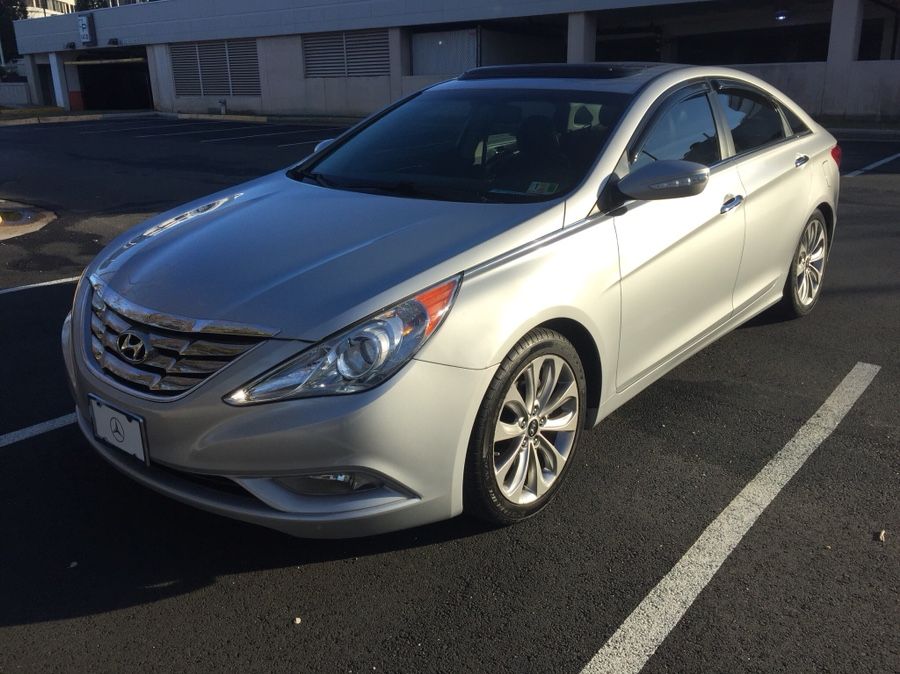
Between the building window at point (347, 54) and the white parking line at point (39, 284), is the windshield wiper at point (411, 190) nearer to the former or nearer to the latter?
the white parking line at point (39, 284)

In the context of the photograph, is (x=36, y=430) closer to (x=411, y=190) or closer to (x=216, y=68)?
(x=411, y=190)

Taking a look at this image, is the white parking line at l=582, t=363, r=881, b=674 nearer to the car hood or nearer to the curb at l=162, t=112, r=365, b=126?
the car hood

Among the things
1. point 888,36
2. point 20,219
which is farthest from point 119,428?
point 888,36

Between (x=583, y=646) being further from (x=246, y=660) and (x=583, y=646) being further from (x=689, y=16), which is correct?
(x=689, y=16)

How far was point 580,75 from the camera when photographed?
4129 mm

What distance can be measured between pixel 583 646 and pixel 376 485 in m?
0.81

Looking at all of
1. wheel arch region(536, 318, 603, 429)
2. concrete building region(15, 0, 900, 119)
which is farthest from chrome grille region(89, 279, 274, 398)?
concrete building region(15, 0, 900, 119)

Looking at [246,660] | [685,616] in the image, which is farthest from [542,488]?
[246,660]

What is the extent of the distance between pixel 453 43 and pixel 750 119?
77.0 ft

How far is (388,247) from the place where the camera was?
2938mm

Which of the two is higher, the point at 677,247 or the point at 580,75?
the point at 580,75

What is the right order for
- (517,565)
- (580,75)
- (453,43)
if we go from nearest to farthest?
(517,565)
(580,75)
(453,43)

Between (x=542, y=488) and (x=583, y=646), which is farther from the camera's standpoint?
(x=542, y=488)

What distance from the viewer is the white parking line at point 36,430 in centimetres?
380
